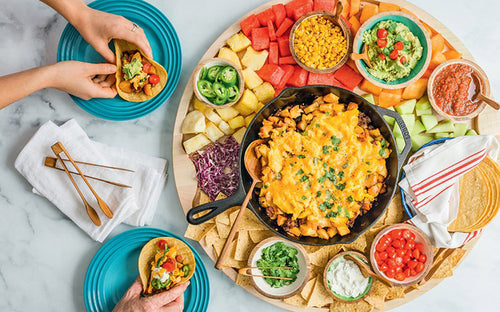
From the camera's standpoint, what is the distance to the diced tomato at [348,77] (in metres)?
4.52

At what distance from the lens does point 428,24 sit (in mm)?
4527

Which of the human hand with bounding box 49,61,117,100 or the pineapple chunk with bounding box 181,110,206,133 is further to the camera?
the pineapple chunk with bounding box 181,110,206,133

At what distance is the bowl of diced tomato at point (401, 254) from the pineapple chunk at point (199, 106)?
7.77 feet

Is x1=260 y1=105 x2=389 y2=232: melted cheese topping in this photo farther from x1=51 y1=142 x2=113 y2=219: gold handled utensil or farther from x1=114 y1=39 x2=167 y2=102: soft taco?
x1=51 y1=142 x2=113 y2=219: gold handled utensil

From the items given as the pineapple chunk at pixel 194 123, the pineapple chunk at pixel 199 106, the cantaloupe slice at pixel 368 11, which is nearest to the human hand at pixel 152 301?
the pineapple chunk at pixel 194 123

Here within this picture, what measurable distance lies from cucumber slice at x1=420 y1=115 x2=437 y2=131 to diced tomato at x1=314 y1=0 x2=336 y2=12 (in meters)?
1.59

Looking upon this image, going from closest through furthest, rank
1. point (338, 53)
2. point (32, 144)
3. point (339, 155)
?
point (339, 155)
point (338, 53)
point (32, 144)

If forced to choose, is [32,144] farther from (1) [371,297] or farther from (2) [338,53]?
(1) [371,297]

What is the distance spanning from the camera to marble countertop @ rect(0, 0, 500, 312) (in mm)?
4816

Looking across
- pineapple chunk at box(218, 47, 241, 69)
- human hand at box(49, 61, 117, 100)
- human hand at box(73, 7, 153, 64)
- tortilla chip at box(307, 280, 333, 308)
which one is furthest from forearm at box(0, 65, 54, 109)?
tortilla chip at box(307, 280, 333, 308)

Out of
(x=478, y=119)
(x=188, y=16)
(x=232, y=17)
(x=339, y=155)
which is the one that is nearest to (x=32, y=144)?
(x=188, y=16)

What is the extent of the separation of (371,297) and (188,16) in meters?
3.86

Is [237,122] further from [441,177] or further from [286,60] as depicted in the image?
[441,177]

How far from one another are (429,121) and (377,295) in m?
1.99
